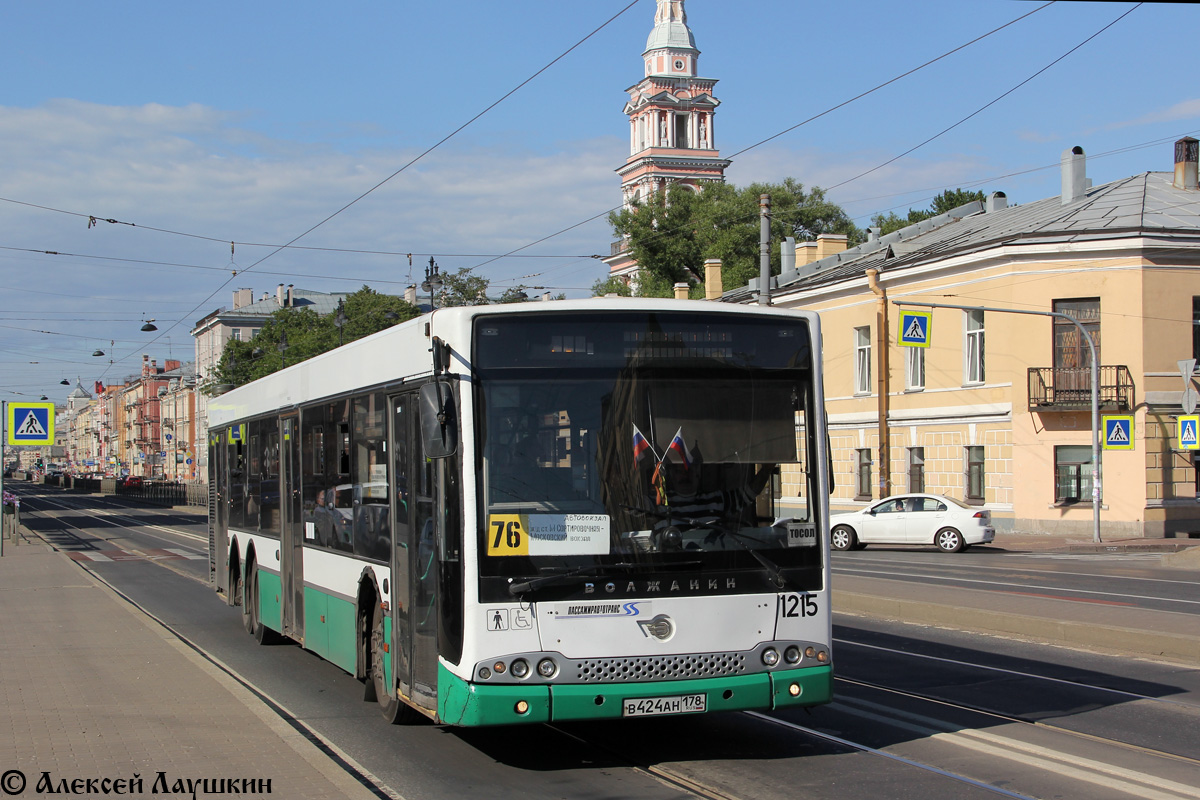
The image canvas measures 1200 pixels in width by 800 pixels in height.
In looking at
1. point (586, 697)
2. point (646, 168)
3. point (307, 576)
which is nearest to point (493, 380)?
point (586, 697)

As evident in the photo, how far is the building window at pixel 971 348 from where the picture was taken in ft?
127

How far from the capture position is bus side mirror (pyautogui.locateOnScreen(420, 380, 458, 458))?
23.4 ft

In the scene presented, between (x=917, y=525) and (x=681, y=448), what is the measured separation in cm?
2607

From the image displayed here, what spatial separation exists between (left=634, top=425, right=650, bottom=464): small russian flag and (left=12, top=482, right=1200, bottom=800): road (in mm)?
1915

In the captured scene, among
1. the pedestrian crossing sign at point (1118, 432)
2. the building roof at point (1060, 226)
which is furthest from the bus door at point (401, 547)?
the building roof at point (1060, 226)

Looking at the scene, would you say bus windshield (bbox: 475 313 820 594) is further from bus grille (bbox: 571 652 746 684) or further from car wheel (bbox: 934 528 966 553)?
car wheel (bbox: 934 528 966 553)

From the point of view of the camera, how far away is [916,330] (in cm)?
3450

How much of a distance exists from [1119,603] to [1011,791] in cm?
1114

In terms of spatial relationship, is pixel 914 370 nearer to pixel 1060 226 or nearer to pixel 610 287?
pixel 1060 226

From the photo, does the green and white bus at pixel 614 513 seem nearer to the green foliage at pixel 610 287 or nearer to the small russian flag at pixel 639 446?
the small russian flag at pixel 639 446

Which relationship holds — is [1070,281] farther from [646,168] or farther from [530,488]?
[646,168]

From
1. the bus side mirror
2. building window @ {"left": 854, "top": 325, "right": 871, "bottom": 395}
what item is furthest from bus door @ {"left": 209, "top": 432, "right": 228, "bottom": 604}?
building window @ {"left": 854, "top": 325, "right": 871, "bottom": 395}

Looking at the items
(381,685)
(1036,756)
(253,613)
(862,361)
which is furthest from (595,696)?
(862,361)

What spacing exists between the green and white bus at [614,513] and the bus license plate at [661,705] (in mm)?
12
